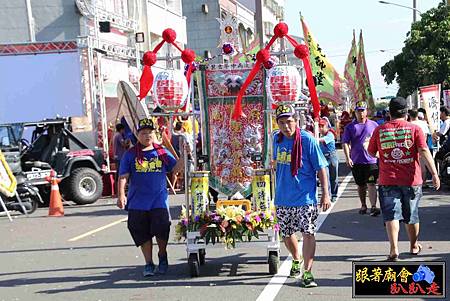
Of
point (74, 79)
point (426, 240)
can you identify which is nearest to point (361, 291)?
point (426, 240)

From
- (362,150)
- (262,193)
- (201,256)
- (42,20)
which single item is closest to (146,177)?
(201,256)

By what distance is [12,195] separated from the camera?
15531 millimetres

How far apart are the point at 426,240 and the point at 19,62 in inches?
549

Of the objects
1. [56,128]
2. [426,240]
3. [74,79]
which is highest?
[74,79]

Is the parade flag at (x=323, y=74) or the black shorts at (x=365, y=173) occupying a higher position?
the parade flag at (x=323, y=74)

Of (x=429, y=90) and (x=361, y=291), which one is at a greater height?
(x=429, y=90)

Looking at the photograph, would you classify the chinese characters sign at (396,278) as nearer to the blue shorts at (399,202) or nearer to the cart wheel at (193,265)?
the blue shorts at (399,202)

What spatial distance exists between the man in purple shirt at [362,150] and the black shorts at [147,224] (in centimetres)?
489

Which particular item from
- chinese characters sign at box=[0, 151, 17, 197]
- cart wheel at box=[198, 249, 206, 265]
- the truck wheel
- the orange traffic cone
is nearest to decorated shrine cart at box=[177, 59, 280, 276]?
cart wheel at box=[198, 249, 206, 265]

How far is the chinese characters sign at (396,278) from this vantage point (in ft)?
16.7

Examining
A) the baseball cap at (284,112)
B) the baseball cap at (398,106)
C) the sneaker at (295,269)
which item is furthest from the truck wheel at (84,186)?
the baseball cap at (284,112)

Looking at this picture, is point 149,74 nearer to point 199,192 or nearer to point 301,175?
point 199,192

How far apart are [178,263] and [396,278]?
479cm

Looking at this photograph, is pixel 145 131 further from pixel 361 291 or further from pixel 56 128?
pixel 56 128
